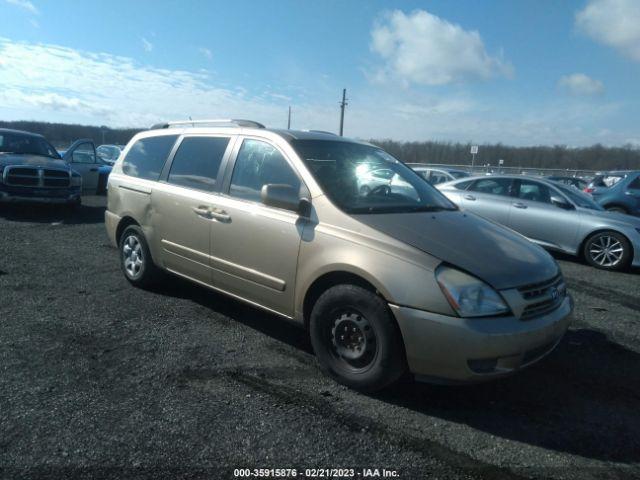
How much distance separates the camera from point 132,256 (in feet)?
18.0

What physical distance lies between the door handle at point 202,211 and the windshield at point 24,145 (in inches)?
352

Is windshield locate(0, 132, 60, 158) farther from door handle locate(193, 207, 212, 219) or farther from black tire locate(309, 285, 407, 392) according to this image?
black tire locate(309, 285, 407, 392)

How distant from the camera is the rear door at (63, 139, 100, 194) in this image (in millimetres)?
13508

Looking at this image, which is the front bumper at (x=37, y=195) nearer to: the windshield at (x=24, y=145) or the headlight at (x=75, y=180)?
the headlight at (x=75, y=180)

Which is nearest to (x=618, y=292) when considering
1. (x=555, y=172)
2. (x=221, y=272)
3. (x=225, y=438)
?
(x=221, y=272)

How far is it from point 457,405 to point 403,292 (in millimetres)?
919

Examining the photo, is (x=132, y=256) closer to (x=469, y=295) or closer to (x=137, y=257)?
(x=137, y=257)

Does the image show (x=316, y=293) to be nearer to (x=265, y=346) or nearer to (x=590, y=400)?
(x=265, y=346)

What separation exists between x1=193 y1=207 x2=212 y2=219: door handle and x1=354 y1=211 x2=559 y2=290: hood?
1517 millimetres

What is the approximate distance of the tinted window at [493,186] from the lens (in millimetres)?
9344

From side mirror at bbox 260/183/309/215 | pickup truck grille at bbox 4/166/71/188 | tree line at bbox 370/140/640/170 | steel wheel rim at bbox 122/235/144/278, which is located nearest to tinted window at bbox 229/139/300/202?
side mirror at bbox 260/183/309/215

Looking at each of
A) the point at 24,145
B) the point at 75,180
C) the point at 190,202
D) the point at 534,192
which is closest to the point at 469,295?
the point at 190,202

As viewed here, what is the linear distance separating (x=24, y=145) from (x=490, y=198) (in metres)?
10.5

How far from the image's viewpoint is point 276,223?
12.5 feet
